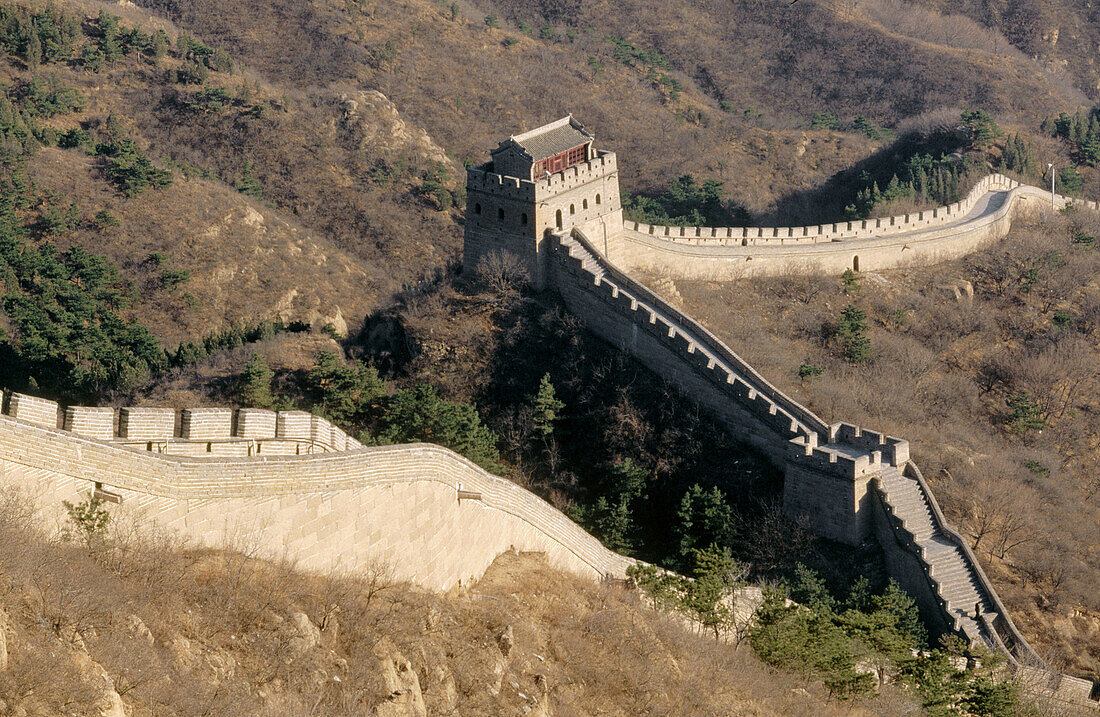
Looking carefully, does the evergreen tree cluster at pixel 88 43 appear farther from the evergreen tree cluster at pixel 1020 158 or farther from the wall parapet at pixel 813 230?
the evergreen tree cluster at pixel 1020 158

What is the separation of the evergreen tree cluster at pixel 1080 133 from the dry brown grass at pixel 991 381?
43.3 ft

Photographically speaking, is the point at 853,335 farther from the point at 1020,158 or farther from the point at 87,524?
the point at 87,524

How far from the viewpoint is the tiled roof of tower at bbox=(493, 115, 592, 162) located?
39094 millimetres

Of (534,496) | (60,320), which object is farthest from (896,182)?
(534,496)

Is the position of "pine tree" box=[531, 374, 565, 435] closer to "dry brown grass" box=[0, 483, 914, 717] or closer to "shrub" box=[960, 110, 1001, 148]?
"dry brown grass" box=[0, 483, 914, 717]

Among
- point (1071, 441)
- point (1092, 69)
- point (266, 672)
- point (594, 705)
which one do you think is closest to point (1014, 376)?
point (1071, 441)

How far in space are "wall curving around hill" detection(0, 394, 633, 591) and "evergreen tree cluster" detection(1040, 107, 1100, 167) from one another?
164ft

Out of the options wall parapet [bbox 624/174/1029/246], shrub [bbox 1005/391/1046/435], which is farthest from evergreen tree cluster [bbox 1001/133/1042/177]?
shrub [bbox 1005/391/1046/435]

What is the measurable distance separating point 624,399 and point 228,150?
34990 millimetres

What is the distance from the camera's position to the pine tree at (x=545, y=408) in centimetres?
3638

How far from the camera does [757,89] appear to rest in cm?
8994

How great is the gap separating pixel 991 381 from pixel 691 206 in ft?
74.9

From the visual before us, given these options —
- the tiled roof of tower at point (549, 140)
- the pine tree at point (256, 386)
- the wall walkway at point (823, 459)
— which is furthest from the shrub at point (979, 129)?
the pine tree at point (256, 386)

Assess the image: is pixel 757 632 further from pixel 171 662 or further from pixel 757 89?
pixel 757 89
